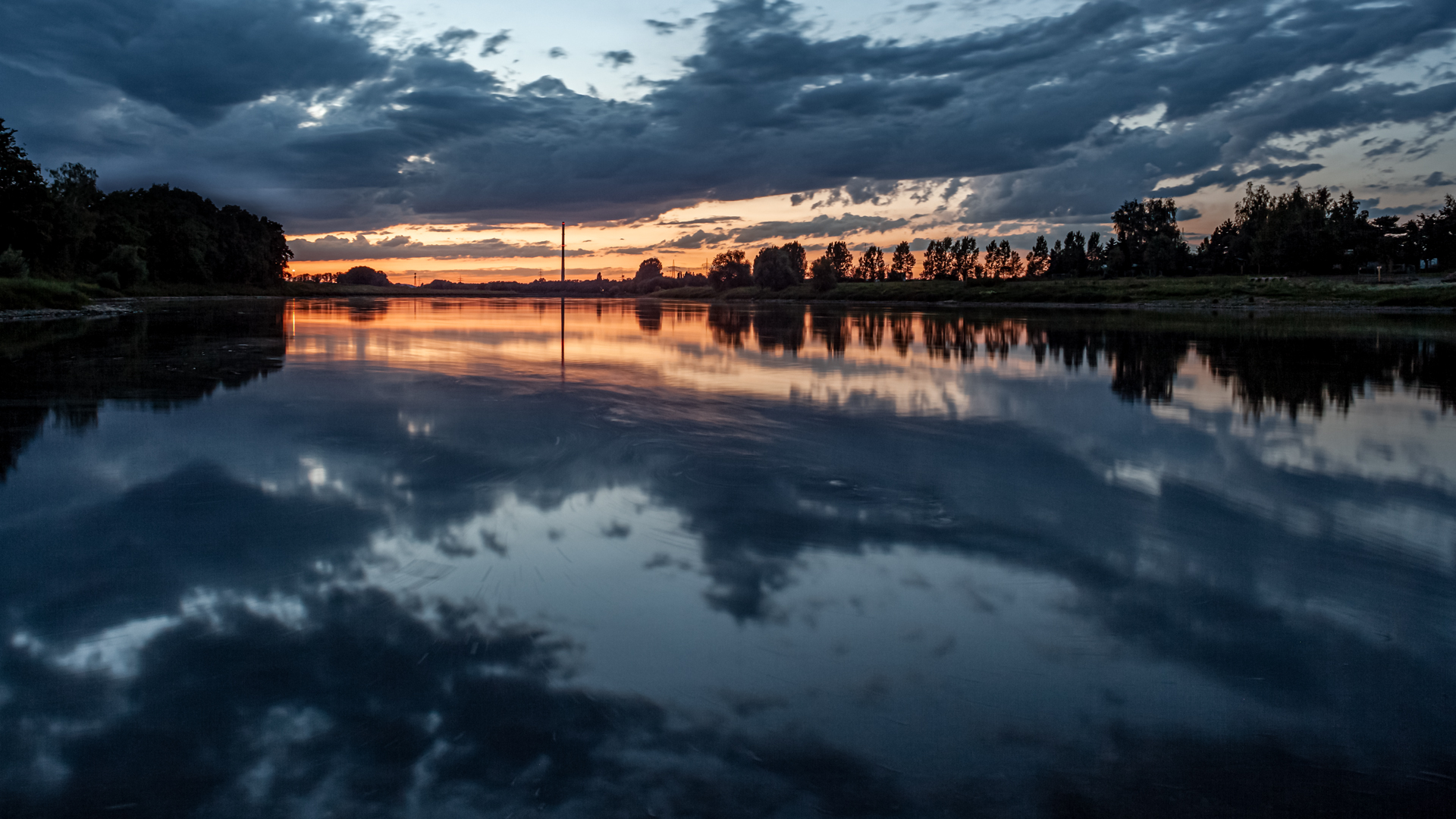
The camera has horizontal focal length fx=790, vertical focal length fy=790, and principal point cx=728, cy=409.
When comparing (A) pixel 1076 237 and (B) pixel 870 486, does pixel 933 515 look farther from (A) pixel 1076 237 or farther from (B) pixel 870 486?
(A) pixel 1076 237

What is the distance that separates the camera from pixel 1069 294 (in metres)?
84.7

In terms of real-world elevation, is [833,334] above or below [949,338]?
above

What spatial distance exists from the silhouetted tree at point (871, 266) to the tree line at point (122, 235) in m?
110

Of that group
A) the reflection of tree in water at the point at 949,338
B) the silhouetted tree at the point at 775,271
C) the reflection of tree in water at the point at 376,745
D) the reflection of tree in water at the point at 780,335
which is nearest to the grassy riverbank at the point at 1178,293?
the silhouetted tree at the point at 775,271

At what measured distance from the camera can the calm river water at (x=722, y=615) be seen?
132 inches

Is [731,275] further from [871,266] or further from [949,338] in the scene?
[949,338]

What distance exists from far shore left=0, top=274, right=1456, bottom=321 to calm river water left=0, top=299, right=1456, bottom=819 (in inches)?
1514

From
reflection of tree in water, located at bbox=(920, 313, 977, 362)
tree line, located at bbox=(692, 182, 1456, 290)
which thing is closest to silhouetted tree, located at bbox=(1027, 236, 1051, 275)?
tree line, located at bbox=(692, 182, 1456, 290)

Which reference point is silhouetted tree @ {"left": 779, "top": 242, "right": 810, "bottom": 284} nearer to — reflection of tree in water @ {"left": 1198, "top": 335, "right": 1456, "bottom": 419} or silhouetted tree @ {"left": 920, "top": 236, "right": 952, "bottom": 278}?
silhouetted tree @ {"left": 920, "top": 236, "right": 952, "bottom": 278}

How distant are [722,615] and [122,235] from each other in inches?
4375

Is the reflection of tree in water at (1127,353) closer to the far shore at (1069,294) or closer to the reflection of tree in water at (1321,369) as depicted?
the reflection of tree in water at (1321,369)

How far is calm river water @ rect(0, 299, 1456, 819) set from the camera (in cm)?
335

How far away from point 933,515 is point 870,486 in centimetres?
107

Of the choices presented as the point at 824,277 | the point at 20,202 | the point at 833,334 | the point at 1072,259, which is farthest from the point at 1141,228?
the point at 20,202
